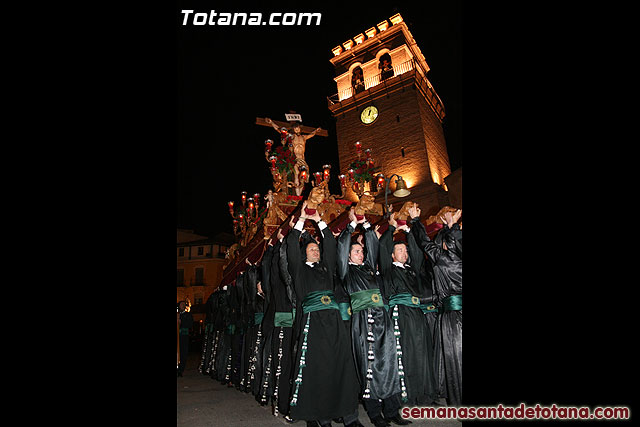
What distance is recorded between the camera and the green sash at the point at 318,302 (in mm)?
4109

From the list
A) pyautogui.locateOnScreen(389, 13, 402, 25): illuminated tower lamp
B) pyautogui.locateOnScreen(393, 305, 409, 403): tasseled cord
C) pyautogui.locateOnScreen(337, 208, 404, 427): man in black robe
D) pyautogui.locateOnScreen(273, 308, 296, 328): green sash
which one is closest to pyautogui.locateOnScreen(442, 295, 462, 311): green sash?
pyautogui.locateOnScreen(393, 305, 409, 403): tasseled cord

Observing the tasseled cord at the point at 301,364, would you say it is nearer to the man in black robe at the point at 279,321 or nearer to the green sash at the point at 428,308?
the man in black robe at the point at 279,321

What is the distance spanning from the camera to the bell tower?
2234 centimetres

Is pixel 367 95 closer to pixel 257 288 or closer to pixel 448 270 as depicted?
pixel 257 288

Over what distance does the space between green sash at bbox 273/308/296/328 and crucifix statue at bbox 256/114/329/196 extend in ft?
21.5

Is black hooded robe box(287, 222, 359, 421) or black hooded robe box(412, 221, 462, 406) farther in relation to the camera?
black hooded robe box(412, 221, 462, 406)

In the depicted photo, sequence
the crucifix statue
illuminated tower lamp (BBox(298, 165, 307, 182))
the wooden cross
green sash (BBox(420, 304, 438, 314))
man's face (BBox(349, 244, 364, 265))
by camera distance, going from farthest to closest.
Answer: the wooden cross
the crucifix statue
illuminated tower lamp (BBox(298, 165, 307, 182))
green sash (BBox(420, 304, 438, 314))
man's face (BBox(349, 244, 364, 265))

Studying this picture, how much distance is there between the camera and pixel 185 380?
9164 mm

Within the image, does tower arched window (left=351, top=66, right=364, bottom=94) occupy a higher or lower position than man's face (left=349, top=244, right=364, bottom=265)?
higher

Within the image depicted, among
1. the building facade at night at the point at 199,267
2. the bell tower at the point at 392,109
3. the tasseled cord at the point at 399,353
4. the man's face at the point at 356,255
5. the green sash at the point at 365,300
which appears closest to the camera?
the tasseled cord at the point at 399,353

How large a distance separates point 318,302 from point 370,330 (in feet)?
2.12

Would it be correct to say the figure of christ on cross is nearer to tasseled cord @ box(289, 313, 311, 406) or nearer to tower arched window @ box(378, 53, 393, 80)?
tasseled cord @ box(289, 313, 311, 406)

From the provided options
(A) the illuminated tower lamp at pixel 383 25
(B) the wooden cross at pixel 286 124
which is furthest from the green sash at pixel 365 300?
(A) the illuminated tower lamp at pixel 383 25

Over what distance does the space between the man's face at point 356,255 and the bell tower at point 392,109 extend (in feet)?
54.5
